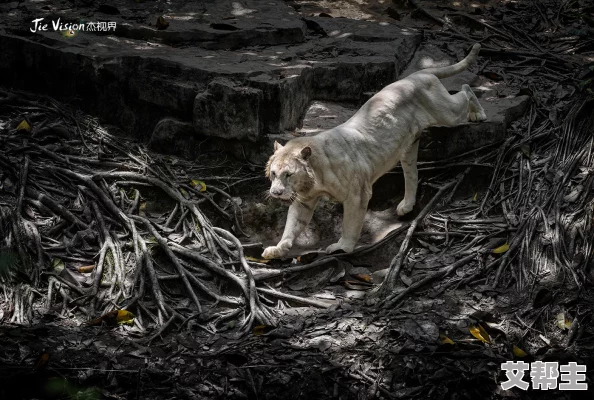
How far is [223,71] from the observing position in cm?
790

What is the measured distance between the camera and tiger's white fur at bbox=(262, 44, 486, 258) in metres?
6.52

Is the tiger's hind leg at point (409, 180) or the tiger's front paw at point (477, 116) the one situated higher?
the tiger's front paw at point (477, 116)

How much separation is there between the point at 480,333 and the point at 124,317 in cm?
278

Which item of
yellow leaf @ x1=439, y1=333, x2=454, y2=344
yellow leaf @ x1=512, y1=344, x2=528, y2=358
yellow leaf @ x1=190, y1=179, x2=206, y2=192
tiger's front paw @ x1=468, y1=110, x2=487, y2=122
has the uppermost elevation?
tiger's front paw @ x1=468, y1=110, x2=487, y2=122

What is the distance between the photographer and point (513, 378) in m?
5.34

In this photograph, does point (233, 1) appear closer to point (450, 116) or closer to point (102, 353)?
point (450, 116)

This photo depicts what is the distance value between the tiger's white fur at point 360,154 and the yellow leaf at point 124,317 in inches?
54.5

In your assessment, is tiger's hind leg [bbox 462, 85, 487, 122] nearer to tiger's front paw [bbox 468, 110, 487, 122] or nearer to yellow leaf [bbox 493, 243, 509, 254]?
tiger's front paw [bbox 468, 110, 487, 122]

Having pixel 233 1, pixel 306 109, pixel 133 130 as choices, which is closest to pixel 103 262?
pixel 133 130

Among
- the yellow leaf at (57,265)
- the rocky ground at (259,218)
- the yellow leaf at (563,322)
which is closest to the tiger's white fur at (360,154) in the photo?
the rocky ground at (259,218)

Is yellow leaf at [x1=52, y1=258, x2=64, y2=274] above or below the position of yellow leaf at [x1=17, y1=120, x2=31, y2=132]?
below

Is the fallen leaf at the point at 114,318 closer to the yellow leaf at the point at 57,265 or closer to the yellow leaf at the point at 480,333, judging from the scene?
the yellow leaf at the point at 57,265

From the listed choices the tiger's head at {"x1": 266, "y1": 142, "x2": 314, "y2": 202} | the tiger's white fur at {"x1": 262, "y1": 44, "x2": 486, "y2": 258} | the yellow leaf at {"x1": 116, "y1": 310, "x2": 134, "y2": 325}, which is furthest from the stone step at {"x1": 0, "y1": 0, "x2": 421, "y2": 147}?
the yellow leaf at {"x1": 116, "y1": 310, "x2": 134, "y2": 325}

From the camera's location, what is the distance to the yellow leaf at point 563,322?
5.89m
